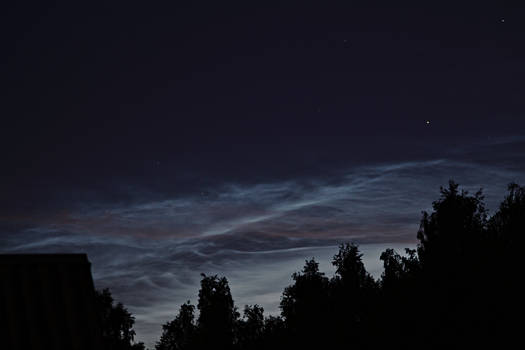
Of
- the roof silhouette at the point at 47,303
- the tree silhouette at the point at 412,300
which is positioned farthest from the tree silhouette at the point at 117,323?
the roof silhouette at the point at 47,303

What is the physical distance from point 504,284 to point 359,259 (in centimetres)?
2546

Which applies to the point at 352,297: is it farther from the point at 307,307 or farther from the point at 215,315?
the point at 215,315

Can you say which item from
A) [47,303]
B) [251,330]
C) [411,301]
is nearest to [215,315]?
[251,330]

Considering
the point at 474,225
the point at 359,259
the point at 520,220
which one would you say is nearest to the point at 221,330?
the point at 359,259

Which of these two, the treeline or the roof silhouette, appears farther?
the treeline

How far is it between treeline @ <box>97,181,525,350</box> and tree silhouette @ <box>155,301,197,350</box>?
0.14 metres

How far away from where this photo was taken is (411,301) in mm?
52250

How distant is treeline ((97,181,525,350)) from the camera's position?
152ft

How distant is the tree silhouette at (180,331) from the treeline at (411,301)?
140 millimetres

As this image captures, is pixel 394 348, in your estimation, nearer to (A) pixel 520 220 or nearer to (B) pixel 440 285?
(B) pixel 440 285

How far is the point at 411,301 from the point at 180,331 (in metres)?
37.0

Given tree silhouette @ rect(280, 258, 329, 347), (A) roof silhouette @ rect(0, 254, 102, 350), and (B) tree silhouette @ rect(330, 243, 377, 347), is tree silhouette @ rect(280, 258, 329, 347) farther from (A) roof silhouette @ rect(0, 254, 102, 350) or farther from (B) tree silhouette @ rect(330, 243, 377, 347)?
(A) roof silhouette @ rect(0, 254, 102, 350)

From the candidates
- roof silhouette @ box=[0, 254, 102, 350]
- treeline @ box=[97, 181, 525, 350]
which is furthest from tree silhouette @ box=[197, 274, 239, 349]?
roof silhouette @ box=[0, 254, 102, 350]

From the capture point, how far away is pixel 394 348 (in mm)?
50125
